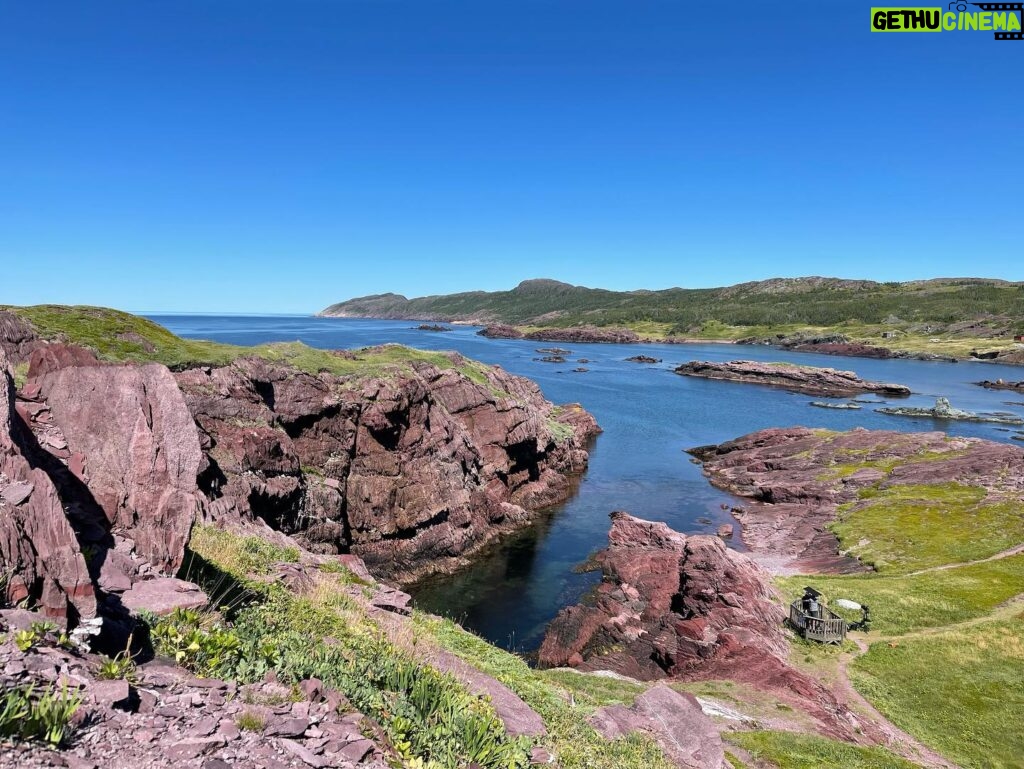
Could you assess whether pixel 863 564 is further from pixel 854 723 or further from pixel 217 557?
pixel 217 557

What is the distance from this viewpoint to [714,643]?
24.3 meters

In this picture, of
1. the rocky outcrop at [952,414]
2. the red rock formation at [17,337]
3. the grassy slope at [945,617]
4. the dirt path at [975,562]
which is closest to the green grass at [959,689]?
the grassy slope at [945,617]

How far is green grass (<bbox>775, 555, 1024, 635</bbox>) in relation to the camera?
26.4 meters

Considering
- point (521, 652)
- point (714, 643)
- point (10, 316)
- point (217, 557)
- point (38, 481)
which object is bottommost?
point (521, 652)

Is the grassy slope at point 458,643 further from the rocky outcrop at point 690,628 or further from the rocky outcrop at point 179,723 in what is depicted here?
the rocky outcrop at point 690,628

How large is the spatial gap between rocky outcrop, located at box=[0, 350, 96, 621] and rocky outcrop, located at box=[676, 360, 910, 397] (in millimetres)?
132995

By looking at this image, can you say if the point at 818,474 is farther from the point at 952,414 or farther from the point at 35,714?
the point at 35,714

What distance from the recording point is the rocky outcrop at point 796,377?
120562mm

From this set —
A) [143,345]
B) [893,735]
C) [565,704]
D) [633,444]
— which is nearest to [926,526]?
[893,735]

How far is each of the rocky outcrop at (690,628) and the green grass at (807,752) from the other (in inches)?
62.4

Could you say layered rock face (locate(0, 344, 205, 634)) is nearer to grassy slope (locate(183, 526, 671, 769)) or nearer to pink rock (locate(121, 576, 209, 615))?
pink rock (locate(121, 576, 209, 615))

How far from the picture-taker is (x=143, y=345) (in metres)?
31.8

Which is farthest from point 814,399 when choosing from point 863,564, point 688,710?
point 688,710

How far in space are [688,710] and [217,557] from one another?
41.3ft
